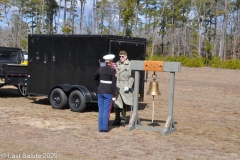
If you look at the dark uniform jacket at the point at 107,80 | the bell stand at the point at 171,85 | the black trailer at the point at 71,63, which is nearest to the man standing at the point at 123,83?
the bell stand at the point at 171,85

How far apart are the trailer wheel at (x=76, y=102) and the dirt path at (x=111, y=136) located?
0.21m

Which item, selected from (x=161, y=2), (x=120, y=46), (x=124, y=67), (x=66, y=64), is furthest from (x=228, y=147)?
(x=161, y=2)

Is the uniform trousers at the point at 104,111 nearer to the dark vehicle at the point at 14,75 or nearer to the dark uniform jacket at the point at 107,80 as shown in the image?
the dark uniform jacket at the point at 107,80

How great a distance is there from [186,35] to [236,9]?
1045 centimetres

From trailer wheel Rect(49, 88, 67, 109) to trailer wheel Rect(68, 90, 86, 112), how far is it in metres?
0.20

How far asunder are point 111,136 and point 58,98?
4.07 meters

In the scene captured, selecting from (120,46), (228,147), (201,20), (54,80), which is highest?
(201,20)

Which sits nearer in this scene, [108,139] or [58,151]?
[58,151]

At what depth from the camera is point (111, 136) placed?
27.7 feet

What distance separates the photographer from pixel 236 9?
71.1 m

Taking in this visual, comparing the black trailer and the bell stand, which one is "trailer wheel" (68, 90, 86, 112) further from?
the bell stand

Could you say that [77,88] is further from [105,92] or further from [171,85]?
[171,85]

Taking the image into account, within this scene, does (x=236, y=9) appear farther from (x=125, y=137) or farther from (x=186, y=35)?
(x=125, y=137)

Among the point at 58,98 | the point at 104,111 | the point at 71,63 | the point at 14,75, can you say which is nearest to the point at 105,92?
the point at 104,111
